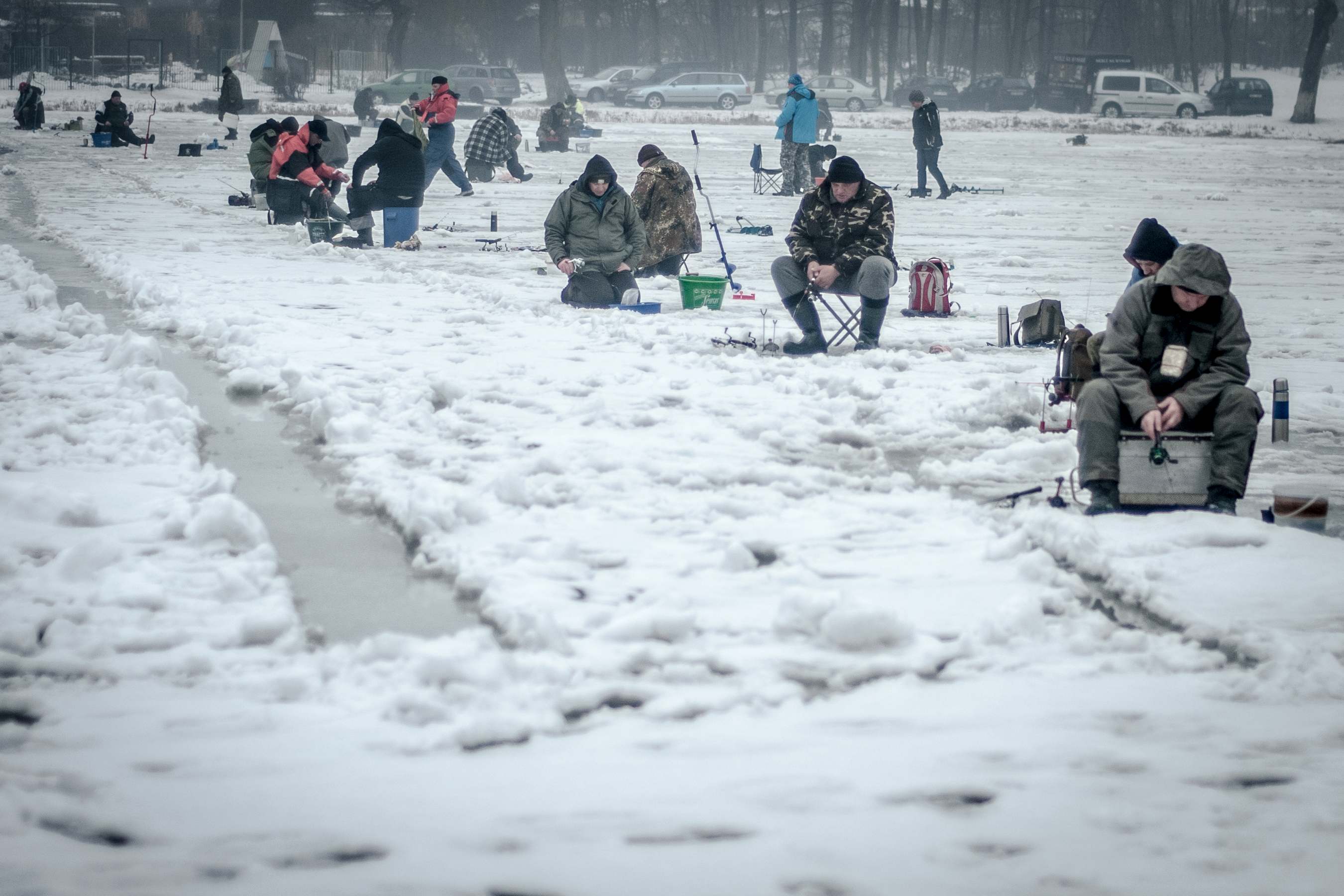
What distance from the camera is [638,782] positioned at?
10.0 ft

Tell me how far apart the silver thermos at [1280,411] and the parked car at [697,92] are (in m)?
45.5

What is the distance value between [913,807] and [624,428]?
3509mm

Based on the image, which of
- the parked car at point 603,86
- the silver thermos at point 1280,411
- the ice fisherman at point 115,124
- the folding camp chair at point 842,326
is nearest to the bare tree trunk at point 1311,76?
the parked car at point 603,86

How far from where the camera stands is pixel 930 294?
988 centimetres

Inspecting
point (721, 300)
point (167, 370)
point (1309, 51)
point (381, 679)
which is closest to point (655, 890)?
point (381, 679)

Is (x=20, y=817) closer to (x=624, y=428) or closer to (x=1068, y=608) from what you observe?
(x=1068, y=608)

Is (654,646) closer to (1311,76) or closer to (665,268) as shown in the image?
(665,268)

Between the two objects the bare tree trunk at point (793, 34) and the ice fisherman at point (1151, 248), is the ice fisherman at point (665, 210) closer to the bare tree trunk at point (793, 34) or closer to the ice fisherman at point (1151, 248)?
the ice fisherman at point (1151, 248)

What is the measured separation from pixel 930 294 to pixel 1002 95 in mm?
48114

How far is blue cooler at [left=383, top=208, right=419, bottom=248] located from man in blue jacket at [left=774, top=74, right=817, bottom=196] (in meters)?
6.20

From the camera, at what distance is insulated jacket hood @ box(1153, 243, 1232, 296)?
504 cm

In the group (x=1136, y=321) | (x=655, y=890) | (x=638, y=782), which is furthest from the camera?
(x=1136, y=321)

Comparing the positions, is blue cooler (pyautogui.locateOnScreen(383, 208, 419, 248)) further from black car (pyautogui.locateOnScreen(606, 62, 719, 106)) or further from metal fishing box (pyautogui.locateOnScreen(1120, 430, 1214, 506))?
black car (pyautogui.locateOnScreen(606, 62, 719, 106))

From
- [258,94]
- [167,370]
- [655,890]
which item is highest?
[258,94]
